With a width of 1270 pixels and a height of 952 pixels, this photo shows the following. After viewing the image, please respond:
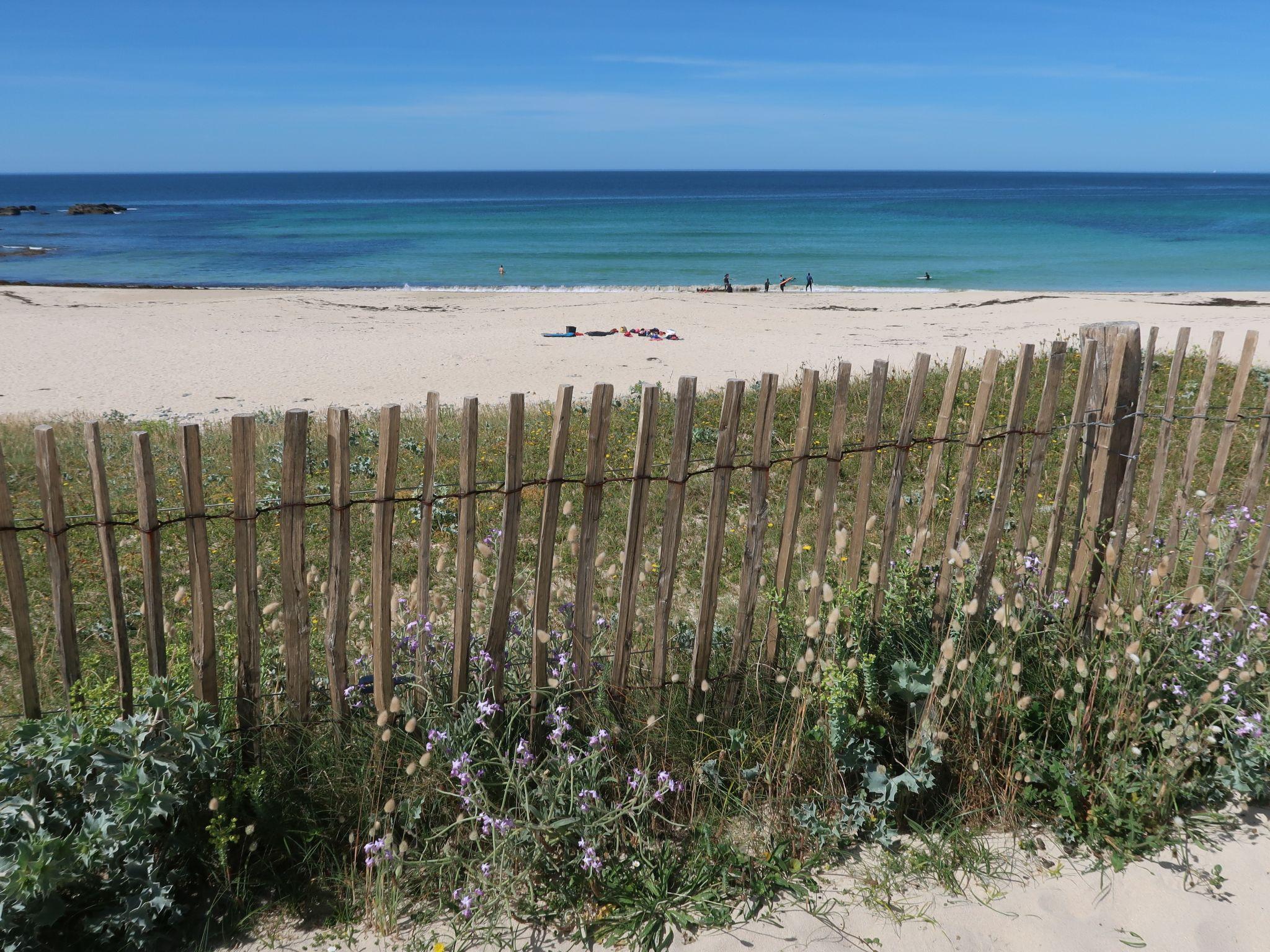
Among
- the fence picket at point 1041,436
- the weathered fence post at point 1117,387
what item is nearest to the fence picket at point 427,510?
the fence picket at point 1041,436

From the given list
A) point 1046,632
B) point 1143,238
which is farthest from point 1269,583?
→ point 1143,238

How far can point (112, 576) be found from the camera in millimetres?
3062

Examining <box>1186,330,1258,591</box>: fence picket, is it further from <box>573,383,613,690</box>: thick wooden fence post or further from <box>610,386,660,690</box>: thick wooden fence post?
<box>573,383,613,690</box>: thick wooden fence post

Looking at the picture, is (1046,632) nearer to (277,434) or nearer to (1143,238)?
(277,434)

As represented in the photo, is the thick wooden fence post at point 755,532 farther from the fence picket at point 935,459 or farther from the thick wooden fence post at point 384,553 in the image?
the thick wooden fence post at point 384,553

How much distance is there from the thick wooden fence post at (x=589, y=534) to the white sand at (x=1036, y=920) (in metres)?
1.06

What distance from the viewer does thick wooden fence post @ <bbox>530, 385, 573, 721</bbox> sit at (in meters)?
3.28

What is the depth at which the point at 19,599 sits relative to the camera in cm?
307

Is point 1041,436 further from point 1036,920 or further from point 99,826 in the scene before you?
point 99,826

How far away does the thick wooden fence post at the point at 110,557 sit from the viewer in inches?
114

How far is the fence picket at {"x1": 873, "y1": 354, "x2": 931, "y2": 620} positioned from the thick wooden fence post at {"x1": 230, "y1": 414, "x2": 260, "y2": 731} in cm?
240

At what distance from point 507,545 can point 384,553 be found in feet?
1.46

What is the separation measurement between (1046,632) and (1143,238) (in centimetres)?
6850

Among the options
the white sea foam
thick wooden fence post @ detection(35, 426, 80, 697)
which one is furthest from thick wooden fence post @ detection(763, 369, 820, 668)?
the white sea foam
